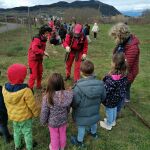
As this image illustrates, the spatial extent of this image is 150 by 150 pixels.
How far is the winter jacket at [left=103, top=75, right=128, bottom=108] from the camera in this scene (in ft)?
15.5

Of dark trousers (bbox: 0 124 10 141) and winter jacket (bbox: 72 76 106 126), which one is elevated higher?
winter jacket (bbox: 72 76 106 126)

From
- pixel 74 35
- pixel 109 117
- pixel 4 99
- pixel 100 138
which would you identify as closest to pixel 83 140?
pixel 100 138

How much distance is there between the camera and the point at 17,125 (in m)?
4.18

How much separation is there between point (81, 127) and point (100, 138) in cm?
62

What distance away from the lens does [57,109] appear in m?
3.92

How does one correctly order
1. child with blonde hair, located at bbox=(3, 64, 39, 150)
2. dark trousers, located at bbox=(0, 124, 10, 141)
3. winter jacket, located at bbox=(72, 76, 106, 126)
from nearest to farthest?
child with blonde hair, located at bbox=(3, 64, 39, 150) < winter jacket, located at bbox=(72, 76, 106, 126) < dark trousers, located at bbox=(0, 124, 10, 141)

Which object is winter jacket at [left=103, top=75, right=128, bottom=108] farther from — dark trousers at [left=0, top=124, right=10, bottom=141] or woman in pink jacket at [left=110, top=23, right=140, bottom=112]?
dark trousers at [left=0, top=124, right=10, bottom=141]

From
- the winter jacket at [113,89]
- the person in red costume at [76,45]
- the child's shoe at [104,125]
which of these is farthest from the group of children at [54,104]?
the person in red costume at [76,45]

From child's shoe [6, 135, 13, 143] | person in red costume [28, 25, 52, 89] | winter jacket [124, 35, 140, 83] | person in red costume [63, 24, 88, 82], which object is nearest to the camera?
child's shoe [6, 135, 13, 143]

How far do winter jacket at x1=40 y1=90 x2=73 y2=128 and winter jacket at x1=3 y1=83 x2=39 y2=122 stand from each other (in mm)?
170

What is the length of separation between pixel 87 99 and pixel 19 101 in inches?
36.2

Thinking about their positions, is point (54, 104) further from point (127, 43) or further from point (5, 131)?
point (127, 43)

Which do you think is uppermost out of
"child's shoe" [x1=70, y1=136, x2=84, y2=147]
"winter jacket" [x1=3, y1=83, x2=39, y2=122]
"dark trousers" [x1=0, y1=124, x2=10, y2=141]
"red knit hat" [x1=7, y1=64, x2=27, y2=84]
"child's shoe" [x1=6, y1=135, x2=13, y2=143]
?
"red knit hat" [x1=7, y1=64, x2=27, y2=84]

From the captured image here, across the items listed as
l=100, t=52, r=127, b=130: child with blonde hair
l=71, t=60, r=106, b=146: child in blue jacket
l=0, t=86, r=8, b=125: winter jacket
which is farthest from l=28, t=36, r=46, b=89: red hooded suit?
l=71, t=60, r=106, b=146: child in blue jacket
